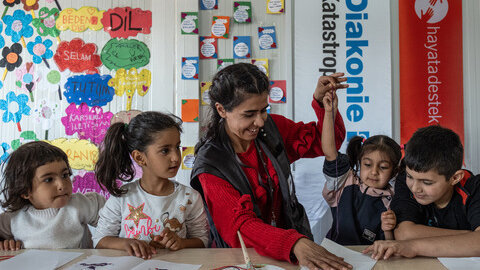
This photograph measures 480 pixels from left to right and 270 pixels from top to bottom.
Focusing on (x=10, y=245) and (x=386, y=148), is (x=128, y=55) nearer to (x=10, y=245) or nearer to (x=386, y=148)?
(x=10, y=245)

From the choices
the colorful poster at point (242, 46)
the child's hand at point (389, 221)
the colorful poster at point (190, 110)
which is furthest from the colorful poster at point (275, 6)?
the child's hand at point (389, 221)

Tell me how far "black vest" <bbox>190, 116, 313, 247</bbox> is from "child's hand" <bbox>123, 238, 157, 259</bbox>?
0.28 meters

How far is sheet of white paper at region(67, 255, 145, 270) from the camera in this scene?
41.1 inches

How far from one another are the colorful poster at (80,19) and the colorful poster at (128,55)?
205 millimetres

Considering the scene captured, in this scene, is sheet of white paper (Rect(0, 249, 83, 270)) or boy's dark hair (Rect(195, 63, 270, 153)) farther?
boy's dark hair (Rect(195, 63, 270, 153))

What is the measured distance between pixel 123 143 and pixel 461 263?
1202 mm

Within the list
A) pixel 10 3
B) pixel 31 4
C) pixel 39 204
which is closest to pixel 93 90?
pixel 31 4

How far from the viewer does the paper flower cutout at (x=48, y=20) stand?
107 inches

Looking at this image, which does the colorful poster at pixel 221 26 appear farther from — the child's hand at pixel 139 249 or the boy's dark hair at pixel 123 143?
the child's hand at pixel 139 249

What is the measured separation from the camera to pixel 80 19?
2.70m

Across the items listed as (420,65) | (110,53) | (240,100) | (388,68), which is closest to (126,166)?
(240,100)

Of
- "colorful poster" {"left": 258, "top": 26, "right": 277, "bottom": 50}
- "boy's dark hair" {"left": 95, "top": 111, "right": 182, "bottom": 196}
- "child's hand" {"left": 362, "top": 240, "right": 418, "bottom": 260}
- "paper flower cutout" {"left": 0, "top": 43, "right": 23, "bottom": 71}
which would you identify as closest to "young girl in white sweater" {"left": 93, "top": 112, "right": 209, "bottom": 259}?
Result: "boy's dark hair" {"left": 95, "top": 111, "right": 182, "bottom": 196}

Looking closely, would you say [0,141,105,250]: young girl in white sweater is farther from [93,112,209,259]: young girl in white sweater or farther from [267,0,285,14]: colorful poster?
[267,0,285,14]: colorful poster

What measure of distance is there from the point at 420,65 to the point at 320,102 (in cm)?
139
